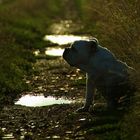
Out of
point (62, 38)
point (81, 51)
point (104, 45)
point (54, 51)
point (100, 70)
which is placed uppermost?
point (62, 38)

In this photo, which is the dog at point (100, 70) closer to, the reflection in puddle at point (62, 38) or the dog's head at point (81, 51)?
the dog's head at point (81, 51)

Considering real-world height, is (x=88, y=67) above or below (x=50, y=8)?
below

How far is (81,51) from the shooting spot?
1093 cm

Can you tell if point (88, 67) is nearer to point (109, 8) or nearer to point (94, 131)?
point (94, 131)

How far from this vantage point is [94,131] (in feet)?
31.8

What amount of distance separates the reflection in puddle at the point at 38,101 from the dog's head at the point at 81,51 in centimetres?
148

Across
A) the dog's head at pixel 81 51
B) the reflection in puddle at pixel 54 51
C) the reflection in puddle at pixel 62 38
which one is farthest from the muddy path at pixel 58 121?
the reflection in puddle at pixel 62 38

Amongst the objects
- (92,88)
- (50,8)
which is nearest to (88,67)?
(92,88)

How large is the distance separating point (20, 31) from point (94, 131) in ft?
51.6

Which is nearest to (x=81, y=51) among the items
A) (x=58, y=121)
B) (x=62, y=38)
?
(x=58, y=121)

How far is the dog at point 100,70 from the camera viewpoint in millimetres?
10859

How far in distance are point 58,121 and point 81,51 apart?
51.0 inches

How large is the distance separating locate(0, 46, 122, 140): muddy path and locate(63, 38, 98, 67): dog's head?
0.93m

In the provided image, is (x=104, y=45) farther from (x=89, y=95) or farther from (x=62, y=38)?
(x=62, y=38)
